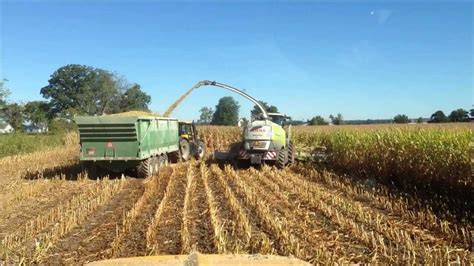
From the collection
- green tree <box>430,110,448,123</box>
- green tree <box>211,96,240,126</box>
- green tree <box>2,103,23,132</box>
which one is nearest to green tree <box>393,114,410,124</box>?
green tree <box>430,110,448,123</box>

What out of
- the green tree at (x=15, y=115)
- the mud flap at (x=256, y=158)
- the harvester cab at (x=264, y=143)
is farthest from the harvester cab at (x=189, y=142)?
the green tree at (x=15, y=115)

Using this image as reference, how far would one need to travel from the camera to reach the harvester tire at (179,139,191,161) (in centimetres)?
1928

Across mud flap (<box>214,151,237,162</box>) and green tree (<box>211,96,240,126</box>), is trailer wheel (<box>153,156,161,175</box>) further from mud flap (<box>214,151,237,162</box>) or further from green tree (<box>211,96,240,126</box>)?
green tree (<box>211,96,240,126</box>)

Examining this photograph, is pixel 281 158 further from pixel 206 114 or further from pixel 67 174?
pixel 206 114

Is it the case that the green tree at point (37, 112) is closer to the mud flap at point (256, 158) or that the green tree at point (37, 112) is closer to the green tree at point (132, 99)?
the green tree at point (132, 99)

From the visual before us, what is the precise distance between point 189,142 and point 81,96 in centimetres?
5990

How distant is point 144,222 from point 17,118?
61.0 meters

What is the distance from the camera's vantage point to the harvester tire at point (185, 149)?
19.3 m

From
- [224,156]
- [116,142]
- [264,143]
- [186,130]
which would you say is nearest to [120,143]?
[116,142]

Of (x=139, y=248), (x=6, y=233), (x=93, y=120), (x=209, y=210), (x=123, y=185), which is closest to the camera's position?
(x=139, y=248)

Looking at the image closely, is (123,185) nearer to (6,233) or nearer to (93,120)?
(93,120)

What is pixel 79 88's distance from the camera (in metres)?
76.3

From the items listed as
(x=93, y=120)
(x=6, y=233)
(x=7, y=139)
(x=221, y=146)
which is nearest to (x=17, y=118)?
(x=7, y=139)

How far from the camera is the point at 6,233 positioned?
706cm
